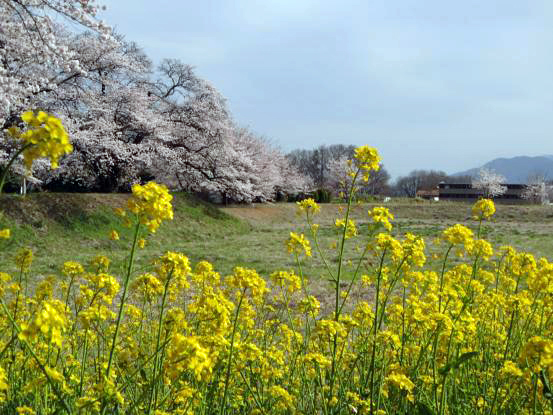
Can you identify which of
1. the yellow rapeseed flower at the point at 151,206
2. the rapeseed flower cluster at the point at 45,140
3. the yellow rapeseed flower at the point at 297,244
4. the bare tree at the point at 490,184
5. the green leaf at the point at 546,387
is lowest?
the green leaf at the point at 546,387

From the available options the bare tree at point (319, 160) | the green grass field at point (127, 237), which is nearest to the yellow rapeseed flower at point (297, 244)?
the green grass field at point (127, 237)

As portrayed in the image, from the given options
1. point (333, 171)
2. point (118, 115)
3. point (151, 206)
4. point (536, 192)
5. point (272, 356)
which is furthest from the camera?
point (536, 192)

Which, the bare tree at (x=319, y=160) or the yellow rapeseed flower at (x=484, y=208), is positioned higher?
the bare tree at (x=319, y=160)

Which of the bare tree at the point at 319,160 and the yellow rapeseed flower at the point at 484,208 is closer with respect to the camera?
the yellow rapeseed flower at the point at 484,208

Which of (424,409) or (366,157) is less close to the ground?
(366,157)

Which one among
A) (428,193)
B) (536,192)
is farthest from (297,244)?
(428,193)

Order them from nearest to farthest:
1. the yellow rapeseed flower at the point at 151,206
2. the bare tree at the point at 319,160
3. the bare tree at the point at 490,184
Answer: the yellow rapeseed flower at the point at 151,206
the bare tree at the point at 490,184
the bare tree at the point at 319,160

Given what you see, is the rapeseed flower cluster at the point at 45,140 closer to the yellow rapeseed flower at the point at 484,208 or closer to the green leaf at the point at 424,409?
the green leaf at the point at 424,409

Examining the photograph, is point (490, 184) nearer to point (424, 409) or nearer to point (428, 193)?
point (428, 193)

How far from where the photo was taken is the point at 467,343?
439 centimetres

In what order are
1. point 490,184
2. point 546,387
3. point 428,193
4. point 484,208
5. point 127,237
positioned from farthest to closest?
point 428,193 → point 490,184 → point 127,237 → point 484,208 → point 546,387

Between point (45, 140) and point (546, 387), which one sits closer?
point (45, 140)

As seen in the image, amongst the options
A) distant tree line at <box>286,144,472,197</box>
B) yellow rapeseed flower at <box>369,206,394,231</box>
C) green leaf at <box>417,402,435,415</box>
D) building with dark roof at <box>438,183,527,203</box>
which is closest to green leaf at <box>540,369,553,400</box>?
green leaf at <box>417,402,435,415</box>

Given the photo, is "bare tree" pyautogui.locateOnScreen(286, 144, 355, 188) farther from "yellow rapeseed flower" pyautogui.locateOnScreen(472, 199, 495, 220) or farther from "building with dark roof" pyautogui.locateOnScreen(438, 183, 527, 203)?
"yellow rapeseed flower" pyautogui.locateOnScreen(472, 199, 495, 220)
